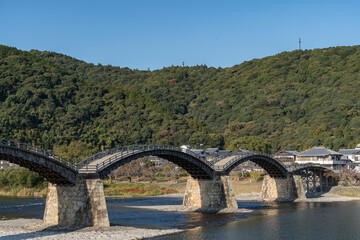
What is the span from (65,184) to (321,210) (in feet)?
119

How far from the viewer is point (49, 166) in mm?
39219

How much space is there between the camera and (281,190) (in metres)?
77.8

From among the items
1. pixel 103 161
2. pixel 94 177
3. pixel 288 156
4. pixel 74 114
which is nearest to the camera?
pixel 94 177

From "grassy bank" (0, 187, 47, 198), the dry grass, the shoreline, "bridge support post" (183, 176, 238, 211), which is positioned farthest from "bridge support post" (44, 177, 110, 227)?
the dry grass

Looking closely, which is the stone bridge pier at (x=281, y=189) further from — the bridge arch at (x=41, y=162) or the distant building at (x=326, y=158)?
the bridge arch at (x=41, y=162)

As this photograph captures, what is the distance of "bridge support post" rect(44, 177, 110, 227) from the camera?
40.1 metres

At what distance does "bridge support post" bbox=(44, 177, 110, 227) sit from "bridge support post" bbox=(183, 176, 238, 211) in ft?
68.0

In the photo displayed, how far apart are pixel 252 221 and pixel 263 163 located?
26767 mm

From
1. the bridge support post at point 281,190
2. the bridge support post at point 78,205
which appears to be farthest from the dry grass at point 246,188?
the bridge support post at point 78,205

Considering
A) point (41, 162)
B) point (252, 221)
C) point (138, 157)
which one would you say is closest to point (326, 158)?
point (252, 221)

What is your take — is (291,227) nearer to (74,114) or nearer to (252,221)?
(252,221)

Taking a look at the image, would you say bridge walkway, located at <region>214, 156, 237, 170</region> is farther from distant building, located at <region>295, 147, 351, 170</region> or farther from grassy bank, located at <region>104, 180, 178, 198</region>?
distant building, located at <region>295, 147, 351, 170</region>

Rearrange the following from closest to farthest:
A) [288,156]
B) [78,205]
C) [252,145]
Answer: [78,205], [288,156], [252,145]

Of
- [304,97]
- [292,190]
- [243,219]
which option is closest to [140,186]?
[292,190]
